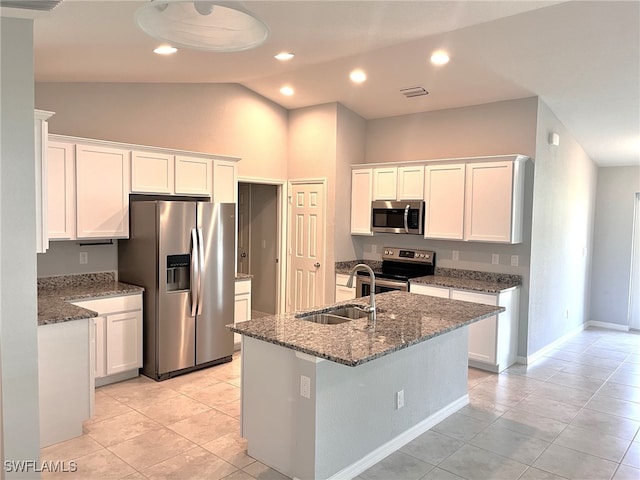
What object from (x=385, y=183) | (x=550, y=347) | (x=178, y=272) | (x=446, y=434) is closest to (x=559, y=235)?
(x=550, y=347)

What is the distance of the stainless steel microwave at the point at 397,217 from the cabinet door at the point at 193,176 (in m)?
2.11

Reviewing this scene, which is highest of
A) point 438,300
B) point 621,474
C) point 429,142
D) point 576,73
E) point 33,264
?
point 576,73

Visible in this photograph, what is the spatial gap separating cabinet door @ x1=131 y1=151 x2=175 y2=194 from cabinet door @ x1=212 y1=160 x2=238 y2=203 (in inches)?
21.1

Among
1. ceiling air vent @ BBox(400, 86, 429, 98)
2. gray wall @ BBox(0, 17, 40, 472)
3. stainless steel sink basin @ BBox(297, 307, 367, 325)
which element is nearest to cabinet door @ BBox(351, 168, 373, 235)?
ceiling air vent @ BBox(400, 86, 429, 98)

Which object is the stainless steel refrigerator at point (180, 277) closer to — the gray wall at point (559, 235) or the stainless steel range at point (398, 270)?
the stainless steel range at point (398, 270)

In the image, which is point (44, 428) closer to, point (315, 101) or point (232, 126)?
point (232, 126)

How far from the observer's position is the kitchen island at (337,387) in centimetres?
267

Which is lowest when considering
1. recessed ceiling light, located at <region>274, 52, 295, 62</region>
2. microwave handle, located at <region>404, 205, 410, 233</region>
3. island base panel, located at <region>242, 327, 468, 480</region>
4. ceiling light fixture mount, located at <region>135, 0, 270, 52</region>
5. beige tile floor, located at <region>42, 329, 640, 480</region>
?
beige tile floor, located at <region>42, 329, 640, 480</region>

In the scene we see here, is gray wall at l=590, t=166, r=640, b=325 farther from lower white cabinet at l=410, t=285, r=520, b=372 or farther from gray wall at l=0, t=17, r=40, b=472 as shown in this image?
gray wall at l=0, t=17, r=40, b=472

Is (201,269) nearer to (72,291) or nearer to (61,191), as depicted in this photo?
(72,291)

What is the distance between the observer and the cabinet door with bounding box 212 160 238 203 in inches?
206

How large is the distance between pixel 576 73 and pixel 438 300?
8.14ft

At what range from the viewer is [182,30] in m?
1.85

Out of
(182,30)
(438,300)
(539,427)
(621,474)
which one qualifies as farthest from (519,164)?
(182,30)
